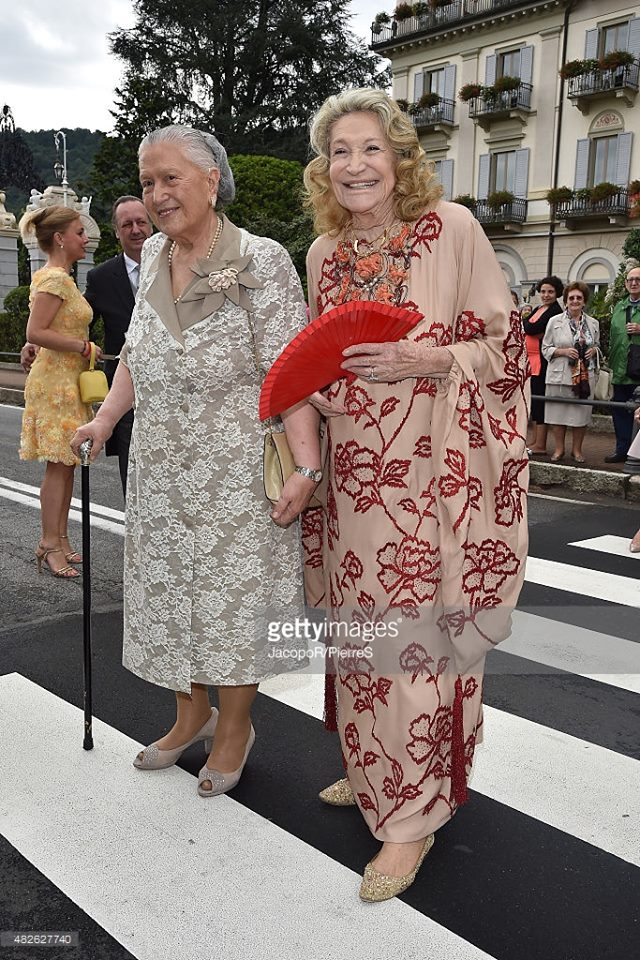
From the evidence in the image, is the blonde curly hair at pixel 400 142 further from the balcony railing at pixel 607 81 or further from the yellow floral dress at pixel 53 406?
the balcony railing at pixel 607 81

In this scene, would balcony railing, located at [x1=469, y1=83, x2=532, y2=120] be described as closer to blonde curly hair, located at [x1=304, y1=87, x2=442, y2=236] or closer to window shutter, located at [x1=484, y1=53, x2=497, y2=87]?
window shutter, located at [x1=484, y1=53, x2=497, y2=87]

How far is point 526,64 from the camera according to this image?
104 ft

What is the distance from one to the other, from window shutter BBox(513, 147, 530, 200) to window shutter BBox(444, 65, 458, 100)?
4.14m

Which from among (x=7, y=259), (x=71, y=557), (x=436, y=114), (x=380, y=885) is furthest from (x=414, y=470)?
(x=436, y=114)

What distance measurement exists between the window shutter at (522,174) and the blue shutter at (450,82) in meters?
4.14

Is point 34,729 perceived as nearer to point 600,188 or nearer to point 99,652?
point 99,652

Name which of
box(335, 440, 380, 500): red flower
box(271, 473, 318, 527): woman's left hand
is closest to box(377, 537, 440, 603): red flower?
box(335, 440, 380, 500): red flower

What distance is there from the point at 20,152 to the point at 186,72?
8191mm

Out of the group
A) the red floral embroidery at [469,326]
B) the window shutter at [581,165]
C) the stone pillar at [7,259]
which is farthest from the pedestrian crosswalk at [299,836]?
the window shutter at [581,165]

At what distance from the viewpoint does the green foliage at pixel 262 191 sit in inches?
1101

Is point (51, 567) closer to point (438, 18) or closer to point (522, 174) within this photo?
point (522, 174)

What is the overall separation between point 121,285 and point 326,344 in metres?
3.04

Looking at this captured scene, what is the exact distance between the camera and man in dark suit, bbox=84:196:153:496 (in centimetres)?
478

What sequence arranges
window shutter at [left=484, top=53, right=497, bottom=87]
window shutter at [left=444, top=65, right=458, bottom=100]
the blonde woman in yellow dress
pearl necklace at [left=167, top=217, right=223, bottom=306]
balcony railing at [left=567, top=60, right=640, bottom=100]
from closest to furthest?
1. pearl necklace at [left=167, top=217, right=223, bottom=306]
2. the blonde woman in yellow dress
3. balcony railing at [left=567, top=60, right=640, bottom=100]
4. window shutter at [left=484, top=53, right=497, bottom=87]
5. window shutter at [left=444, top=65, right=458, bottom=100]
